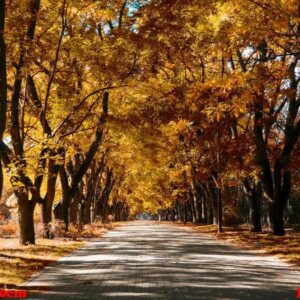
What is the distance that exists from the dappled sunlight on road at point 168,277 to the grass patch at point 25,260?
0.37 m

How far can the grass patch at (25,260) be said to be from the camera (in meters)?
10.5

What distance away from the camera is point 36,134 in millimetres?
23094

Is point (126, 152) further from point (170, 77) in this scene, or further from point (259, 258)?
point (259, 258)

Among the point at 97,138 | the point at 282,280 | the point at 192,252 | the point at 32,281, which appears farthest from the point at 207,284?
the point at 97,138

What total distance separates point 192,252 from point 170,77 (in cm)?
1069

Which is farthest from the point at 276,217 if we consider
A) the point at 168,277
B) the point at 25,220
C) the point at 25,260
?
the point at 168,277

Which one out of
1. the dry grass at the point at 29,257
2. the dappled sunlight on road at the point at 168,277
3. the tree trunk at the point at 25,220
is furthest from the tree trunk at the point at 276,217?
the tree trunk at the point at 25,220

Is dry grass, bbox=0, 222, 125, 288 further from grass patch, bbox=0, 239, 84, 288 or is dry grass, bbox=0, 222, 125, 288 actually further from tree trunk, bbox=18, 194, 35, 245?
tree trunk, bbox=18, 194, 35, 245

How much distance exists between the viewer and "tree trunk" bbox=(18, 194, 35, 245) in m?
18.3

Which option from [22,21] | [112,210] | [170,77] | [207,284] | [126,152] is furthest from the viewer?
[112,210]

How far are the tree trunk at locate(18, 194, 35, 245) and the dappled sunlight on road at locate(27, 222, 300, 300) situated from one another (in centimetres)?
344

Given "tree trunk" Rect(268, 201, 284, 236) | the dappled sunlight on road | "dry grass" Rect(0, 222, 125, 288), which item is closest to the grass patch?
"dry grass" Rect(0, 222, 125, 288)

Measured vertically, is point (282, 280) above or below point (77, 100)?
below

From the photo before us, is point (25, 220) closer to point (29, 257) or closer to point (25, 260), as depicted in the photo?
point (29, 257)
